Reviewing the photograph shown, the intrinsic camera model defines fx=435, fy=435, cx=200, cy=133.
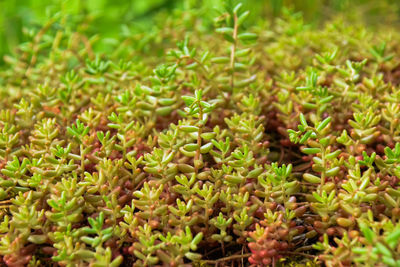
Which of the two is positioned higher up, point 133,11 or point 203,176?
point 133,11

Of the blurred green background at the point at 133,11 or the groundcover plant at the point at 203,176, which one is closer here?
the groundcover plant at the point at 203,176

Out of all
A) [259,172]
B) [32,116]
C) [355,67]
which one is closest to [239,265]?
[259,172]

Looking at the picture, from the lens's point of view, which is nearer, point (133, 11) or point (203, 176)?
point (203, 176)

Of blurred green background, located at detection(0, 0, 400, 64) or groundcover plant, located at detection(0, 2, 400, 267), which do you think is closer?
groundcover plant, located at detection(0, 2, 400, 267)
